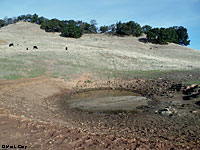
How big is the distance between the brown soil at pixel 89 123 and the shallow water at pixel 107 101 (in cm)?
86

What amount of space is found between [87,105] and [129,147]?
30.1 ft

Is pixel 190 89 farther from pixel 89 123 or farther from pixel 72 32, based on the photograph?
pixel 72 32

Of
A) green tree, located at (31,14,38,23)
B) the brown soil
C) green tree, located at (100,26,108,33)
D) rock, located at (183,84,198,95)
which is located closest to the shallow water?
the brown soil

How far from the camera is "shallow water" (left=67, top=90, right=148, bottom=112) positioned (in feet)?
46.6

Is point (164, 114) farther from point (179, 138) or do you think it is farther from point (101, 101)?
point (101, 101)

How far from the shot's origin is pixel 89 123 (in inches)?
411

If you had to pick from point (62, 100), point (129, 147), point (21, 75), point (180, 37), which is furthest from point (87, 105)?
point (180, 37)

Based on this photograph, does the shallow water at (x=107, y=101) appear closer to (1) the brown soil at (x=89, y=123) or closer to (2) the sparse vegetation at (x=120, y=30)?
(1) the brown soil at (x=89, y=123)

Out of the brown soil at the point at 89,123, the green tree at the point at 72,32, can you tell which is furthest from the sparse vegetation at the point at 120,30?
the brown soil at the point at 89,123

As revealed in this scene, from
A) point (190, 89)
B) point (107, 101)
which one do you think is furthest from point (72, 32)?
point (190, 89)

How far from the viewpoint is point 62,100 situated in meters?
16.8

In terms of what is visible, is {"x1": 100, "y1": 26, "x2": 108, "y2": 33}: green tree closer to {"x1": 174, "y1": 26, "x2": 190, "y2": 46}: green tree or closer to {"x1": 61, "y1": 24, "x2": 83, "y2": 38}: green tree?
{"x1": 61, "y1": 24, "x2": 83, "y2": 38}: green tree

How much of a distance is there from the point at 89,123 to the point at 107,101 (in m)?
5.79

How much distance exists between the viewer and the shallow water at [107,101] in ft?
46.6
